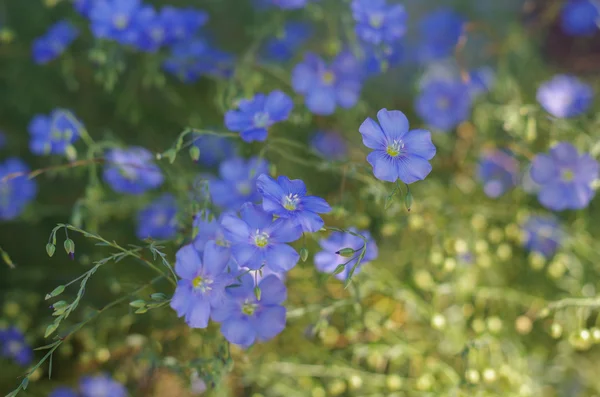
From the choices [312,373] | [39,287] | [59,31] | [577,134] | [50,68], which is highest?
[59,31]

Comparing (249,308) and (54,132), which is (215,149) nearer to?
(54,132)

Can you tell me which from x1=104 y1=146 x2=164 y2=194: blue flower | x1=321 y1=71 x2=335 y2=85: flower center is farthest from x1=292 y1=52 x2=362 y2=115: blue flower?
x1=104 y1=146 x2=164 y2=194: blue flower

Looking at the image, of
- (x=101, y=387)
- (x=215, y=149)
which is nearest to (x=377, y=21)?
(x=215, y=149)

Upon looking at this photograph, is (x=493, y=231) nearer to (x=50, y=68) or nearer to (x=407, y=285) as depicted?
(x=407, y=285)

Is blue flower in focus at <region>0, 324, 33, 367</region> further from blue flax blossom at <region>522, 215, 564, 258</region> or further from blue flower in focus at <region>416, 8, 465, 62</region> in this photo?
blue flower in focus at <region>416, 8, 465, 62</region>

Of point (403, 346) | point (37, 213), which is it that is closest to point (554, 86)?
point (403, 346)

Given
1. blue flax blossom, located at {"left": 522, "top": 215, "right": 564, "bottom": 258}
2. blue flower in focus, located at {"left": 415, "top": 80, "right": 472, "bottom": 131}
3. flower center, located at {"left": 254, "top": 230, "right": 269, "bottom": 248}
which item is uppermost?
flower center, located at {"left": 254, "top": 230, "right": 269, "bottom": 248}

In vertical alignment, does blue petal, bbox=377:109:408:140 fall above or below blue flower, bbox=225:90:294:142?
above
